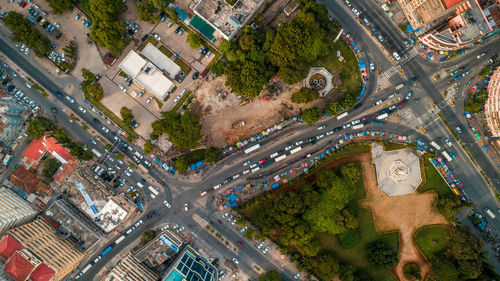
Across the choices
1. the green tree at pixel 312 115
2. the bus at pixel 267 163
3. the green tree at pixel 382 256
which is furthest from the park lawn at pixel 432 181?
the bus at pixel 267 163

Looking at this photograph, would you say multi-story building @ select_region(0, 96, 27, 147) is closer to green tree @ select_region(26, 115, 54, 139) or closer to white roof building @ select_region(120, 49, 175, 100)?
green tree @ select_region(26, 115, 54, 139)

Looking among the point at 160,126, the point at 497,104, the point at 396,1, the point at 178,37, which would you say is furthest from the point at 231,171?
the point at 497,104

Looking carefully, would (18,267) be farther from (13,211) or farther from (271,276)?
(271,276)

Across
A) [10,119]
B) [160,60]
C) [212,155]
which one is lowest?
[10,119]

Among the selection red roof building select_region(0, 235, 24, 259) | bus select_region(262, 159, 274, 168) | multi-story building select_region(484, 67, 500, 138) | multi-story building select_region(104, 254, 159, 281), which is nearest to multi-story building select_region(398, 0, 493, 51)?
multi-story building select_region(484, 67, 500, 138)

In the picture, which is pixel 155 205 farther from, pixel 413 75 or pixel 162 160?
pixel 413 75

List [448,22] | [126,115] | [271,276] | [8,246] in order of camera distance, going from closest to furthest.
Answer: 1. [8,246]
2. [448,22]
3. [126,115]
4. [271,276]

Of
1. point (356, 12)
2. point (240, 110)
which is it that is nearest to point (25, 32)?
point (240, 110)
